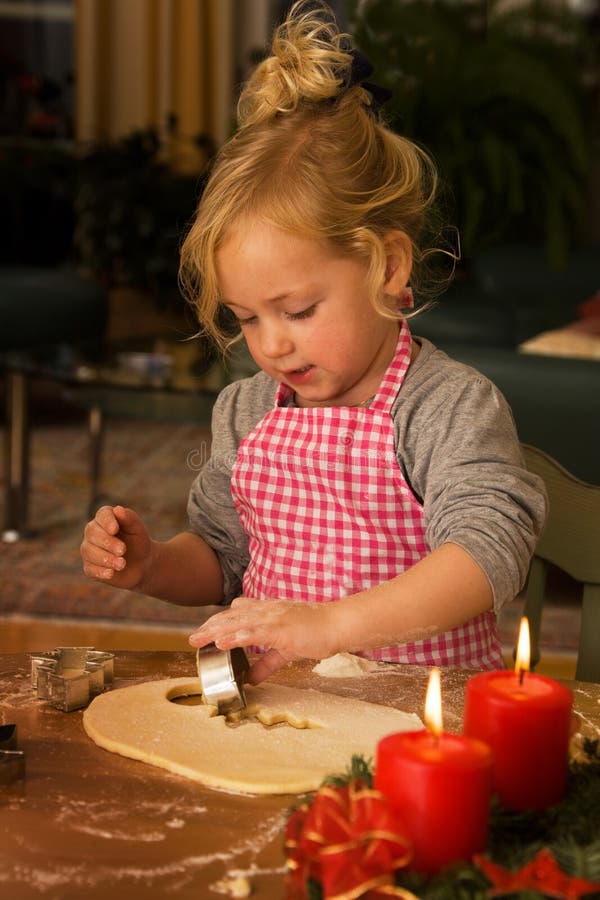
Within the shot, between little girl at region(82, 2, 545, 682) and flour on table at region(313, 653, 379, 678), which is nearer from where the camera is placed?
flour on table at region(313, 653, 379, 678)

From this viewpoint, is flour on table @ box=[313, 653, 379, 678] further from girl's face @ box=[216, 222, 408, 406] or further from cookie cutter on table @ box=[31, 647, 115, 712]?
girl's face @ box=[216, 222, 408, 406]

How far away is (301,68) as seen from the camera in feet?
4.35

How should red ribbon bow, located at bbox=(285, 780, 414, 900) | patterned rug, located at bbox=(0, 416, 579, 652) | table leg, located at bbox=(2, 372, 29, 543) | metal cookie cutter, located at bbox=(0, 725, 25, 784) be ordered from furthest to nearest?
table leg, located at bbox=(2, 372, 29, 543) → patterned rug, located at bbox=(0, 416, 579, 652) → metal cookie cutter, located at bbox=(0, 725, 25, 784) → red ribbon bow, located at bbox=(285, 780, 414, 900)

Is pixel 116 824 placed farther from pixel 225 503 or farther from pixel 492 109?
pixel 492 109

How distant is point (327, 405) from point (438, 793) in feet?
2.67

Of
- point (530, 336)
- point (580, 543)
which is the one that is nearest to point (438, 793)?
point (580, 543)

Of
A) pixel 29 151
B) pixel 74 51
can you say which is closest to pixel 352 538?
pixel 29 151

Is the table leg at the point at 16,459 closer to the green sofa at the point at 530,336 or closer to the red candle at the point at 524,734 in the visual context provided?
the green sofa at the point at 530,336

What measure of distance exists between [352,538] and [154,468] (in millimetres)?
3128

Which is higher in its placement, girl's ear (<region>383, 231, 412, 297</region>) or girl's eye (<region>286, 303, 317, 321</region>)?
girl's ear (<region>383, 231, 412, 297</region>)

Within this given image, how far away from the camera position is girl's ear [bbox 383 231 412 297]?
1370 millimetres

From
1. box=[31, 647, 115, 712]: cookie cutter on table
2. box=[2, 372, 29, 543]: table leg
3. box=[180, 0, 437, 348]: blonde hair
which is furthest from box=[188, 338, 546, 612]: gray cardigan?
box=[2, 372, 29, 543]: table leg

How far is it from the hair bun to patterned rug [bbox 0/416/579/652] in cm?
50

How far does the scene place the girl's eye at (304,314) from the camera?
1.28 metres
